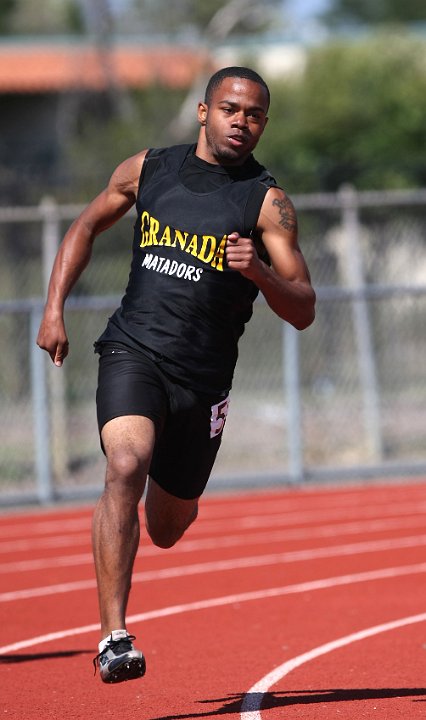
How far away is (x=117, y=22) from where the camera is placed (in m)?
32.0

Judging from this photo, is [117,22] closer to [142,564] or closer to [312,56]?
[312,56]

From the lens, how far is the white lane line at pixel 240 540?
34.9 ft

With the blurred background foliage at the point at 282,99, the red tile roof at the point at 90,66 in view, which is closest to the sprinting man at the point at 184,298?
the blurred background foliage at the point at 282,99

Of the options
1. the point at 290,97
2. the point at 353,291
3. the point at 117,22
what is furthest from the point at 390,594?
the point at 117,22

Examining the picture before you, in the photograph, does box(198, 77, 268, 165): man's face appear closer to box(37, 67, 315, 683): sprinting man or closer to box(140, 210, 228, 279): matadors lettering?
box(37, 67, 315, 683): sprinting man

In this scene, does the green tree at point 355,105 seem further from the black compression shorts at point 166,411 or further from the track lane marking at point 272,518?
the black compression shorts at point 166,411

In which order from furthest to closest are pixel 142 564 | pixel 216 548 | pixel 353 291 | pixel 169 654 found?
pixel 353 291
pixel 216 548
pixel 142 564
pixel 169 654

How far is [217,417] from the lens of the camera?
229 inches

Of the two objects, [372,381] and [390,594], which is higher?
[372,381]

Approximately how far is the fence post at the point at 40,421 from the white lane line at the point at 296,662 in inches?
261

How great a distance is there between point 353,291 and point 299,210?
123 centimetres

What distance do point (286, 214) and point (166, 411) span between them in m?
0.93

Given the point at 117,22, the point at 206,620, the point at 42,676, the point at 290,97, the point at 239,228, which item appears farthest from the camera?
the point at 117,22

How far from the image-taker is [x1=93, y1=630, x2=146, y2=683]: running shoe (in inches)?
194
